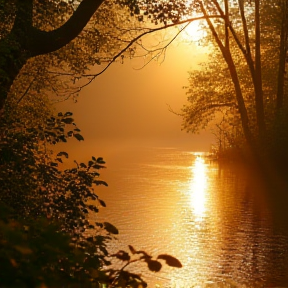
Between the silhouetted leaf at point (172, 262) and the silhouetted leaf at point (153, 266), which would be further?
the silhouetted leaf at point (153, 266)

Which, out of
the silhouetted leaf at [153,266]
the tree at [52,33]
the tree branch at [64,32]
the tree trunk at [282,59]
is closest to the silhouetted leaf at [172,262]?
the silhouetted leaf at [153,266]

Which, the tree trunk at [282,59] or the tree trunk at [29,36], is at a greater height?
the tree trunk at [282,59]

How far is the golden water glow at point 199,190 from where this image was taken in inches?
636

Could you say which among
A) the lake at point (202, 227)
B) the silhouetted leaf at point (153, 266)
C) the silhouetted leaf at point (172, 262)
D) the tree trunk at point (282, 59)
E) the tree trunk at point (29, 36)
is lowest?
the lake at point (202, 227)

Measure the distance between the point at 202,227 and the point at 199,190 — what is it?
7014mm

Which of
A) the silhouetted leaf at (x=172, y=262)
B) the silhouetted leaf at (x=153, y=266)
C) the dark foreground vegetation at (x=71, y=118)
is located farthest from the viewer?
the dark foreground vegetation at (x=71, y=118)

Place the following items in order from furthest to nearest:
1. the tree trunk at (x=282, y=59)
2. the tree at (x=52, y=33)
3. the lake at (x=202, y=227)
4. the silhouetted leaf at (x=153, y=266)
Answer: the tree trunk at (x=282, y=59) → the lake at (x=202, y=227) → the tree at (x=52, y=33) → the silhouetted leaf at (x=153, y=266)

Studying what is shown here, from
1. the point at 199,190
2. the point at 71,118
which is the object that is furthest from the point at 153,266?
the point at 199,190

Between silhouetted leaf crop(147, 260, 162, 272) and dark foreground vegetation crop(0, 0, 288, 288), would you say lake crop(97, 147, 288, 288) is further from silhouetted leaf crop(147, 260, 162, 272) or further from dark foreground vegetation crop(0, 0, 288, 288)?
silhouetted leaf crop(147, 260, 162, 272)

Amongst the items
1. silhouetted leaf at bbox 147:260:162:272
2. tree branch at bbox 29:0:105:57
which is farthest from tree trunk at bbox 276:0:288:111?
silhouetted leaf at bbox 147:260:162:272

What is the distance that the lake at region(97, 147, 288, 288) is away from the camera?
9.38 metres

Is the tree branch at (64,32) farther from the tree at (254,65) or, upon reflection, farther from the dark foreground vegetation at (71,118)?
the tree at (254,65)

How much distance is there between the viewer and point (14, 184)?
7.76m

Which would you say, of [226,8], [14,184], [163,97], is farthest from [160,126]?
[14,184]
